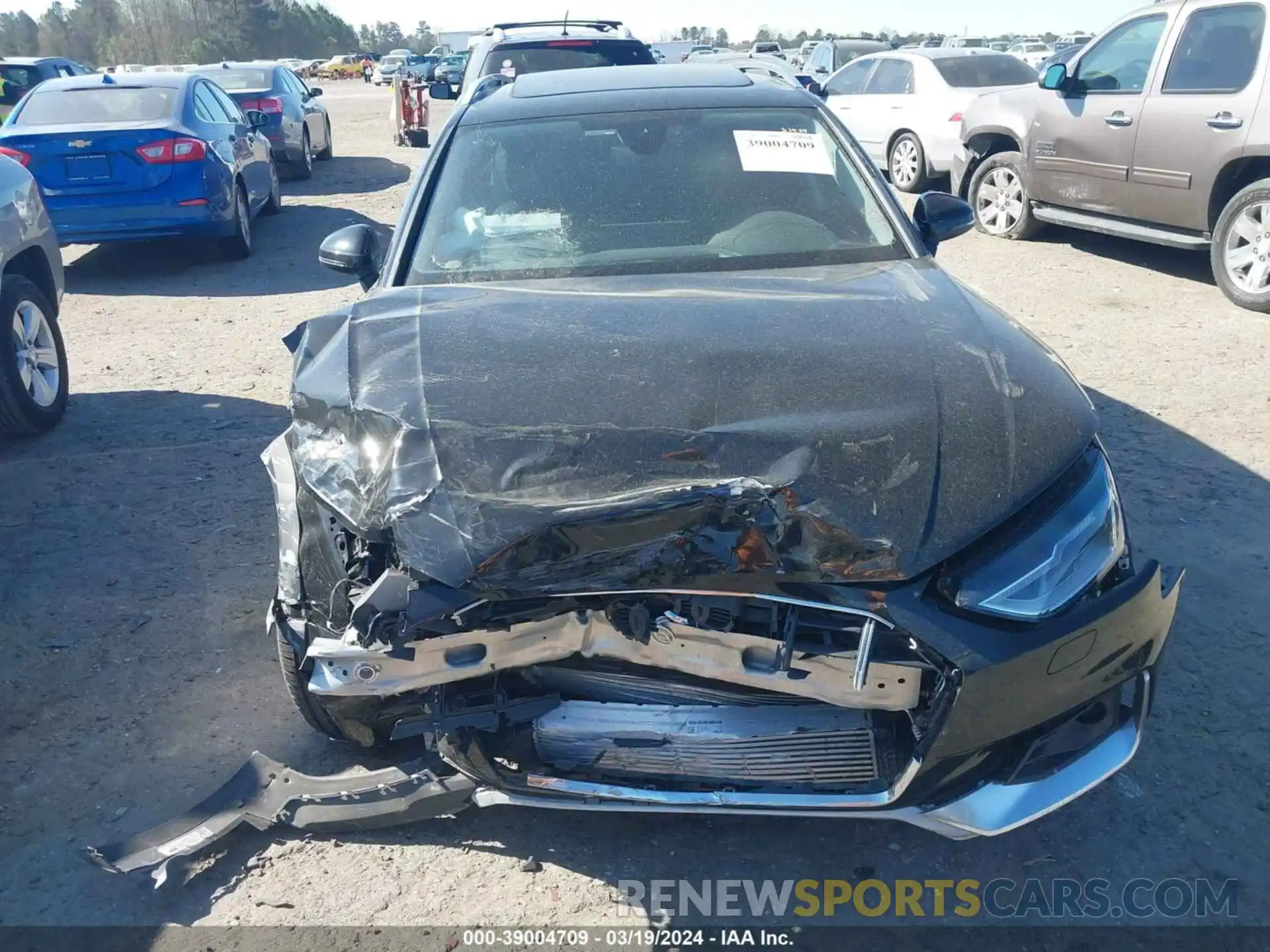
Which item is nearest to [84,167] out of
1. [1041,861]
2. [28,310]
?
[28,310]

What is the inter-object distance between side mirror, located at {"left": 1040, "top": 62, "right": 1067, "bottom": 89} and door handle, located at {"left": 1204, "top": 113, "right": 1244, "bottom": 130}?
1.47 metres

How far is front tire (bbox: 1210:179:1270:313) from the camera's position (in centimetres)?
705

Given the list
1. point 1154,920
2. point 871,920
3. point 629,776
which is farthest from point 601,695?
point 1154,920

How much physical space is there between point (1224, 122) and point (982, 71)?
16.6ft

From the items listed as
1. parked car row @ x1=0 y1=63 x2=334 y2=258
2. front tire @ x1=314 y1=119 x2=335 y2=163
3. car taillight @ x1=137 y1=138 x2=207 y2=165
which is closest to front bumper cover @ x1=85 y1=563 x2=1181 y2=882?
parked car row @ x1=0 y1=63 x2=334 y2=258

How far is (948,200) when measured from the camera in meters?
4.27

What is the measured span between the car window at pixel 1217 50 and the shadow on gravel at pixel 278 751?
3.83 m

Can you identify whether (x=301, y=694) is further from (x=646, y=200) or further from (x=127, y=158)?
(x=127, y=158)

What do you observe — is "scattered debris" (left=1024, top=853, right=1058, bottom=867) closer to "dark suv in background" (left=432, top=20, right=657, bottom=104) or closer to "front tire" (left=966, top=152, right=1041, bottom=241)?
"front tire" (left=966, top=152, right=1041, bottom=241)

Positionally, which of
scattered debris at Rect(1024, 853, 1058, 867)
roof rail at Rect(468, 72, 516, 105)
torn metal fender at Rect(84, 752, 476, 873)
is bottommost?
scattered debris at Rect(1024, 853, 1058, 867)

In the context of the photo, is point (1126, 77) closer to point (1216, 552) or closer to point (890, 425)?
point (1216, 552)

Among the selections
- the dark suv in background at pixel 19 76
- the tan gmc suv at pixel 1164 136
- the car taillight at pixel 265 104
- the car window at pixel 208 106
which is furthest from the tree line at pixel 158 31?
the tan gmc suv at pixel 1164 136

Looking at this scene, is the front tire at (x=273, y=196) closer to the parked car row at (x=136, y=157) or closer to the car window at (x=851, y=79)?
the parked car row at (x=136, y=157)

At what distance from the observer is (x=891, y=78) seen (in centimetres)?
1239
